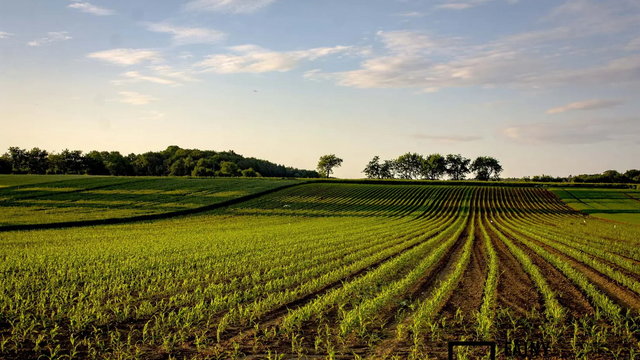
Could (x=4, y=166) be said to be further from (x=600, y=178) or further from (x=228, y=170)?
(x=600, y=178)

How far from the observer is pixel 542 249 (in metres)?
24.1

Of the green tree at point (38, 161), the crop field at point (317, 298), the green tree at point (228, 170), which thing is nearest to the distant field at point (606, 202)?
the crop field at point (317, 298)

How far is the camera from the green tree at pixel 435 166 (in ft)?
562

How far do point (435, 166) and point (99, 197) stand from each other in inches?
5390

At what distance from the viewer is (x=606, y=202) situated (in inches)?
2822

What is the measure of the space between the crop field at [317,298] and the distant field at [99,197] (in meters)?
18.4

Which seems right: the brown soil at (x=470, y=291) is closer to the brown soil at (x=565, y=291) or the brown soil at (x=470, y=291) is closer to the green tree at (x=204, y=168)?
the brown soil at (x=565, y=291)

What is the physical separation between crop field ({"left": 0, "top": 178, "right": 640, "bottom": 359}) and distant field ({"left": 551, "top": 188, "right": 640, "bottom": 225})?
115 feet

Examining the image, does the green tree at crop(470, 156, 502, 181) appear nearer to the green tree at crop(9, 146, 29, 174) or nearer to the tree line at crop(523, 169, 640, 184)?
the tree line at crop(523, 169, 640, 184)

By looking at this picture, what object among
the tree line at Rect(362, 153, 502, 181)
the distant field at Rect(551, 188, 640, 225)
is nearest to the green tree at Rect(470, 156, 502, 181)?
the tree line at Rect(362, 153, 502, 181)

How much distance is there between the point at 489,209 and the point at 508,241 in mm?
37999

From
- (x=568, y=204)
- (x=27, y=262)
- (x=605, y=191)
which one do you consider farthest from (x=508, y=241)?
(x=605, y=191)

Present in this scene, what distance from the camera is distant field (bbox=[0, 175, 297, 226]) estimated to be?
45625mm

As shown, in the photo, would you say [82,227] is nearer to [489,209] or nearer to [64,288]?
[64,288]
